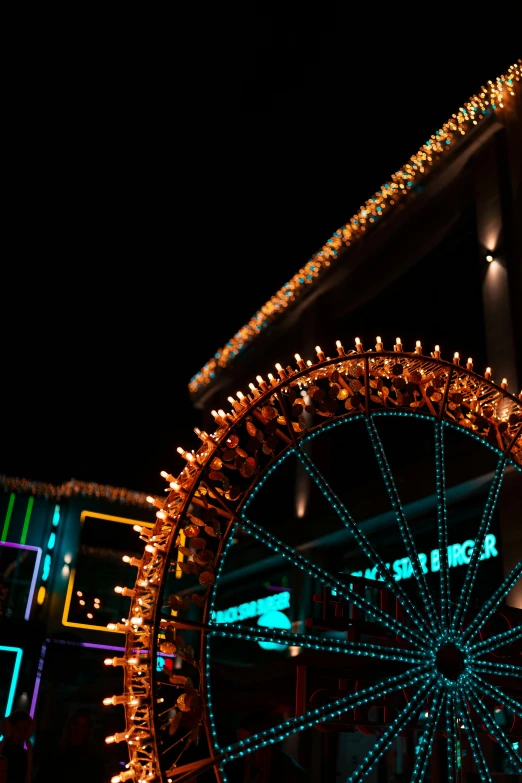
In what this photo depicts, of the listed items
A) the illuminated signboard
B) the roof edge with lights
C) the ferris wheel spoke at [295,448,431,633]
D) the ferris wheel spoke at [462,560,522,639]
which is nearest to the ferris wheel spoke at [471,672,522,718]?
the ferris wheel spoke at [462,560,522,639]

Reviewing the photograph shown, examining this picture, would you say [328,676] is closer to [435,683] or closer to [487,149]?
[435,683]

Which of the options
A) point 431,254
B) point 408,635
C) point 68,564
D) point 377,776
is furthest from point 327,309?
point 408,635

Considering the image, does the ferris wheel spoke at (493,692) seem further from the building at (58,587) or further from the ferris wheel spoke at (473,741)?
the building at (58,587)

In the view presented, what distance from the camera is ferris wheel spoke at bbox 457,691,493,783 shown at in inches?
199

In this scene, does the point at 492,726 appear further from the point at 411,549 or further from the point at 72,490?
the point at 72,490

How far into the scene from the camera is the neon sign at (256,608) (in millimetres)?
18484

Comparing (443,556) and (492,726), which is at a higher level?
(443,556)

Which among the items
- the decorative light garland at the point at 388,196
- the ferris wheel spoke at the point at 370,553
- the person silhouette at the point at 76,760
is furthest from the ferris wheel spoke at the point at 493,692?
the decorative light garland at the point at 388,196

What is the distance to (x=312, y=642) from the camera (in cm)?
459

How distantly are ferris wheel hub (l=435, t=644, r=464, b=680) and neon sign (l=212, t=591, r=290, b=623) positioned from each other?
1256 centimetres

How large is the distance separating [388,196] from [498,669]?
11879mm

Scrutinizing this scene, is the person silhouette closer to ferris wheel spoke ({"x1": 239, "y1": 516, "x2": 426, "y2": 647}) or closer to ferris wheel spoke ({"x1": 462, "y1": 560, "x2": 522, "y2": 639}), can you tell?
ferris wheel spoke ({"x1": 239, "y1": 516, "x2": 426, "y2": 647})

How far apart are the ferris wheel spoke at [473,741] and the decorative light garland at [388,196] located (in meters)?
11.1

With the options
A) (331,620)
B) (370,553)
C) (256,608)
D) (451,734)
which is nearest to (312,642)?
(331,620)
